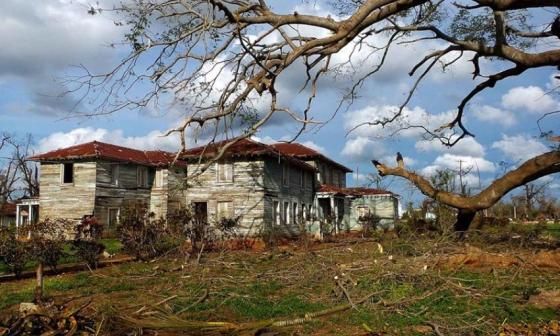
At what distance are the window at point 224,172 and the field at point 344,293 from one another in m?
14.6

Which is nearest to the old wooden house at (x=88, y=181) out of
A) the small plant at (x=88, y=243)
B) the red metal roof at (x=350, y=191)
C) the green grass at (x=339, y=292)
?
the red metal roof at (x=350, y=191)

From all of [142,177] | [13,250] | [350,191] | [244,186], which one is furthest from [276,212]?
[13,250]

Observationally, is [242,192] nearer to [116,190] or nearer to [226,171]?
[226,171]

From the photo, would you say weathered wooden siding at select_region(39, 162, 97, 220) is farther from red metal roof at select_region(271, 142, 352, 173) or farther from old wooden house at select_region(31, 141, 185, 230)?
red metal roof at select_region(271, 142, 352, 173)

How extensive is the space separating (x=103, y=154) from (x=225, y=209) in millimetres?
8251

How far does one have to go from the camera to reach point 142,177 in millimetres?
36938

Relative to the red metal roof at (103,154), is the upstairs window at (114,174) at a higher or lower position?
lower

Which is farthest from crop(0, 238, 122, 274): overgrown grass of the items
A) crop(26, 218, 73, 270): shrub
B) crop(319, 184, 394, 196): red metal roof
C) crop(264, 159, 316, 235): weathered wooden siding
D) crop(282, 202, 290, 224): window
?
crop(319, 184, 394, 196): red metal roof

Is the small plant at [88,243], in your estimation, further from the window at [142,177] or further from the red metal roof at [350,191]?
the red metal roof at [350,191]

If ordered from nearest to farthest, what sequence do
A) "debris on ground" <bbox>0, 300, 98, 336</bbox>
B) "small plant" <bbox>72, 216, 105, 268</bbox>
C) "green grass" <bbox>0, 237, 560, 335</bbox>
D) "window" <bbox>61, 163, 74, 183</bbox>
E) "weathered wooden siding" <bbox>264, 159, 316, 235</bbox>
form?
"debris on ground" <bbox>0, 300, 98, 336</bbox> < "green grass" <bbox>0, 237, 560, 335</bbox> < "small plant" <bbox>72, 216, 105, 268</bbox> < "weathered wooden siding" <bbox>264, 159, 316, 235</bbox> < "window" <bbox>61, 163, 74, 183</bbox>

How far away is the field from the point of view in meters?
8.00

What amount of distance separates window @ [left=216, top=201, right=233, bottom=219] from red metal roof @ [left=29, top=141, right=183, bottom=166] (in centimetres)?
378

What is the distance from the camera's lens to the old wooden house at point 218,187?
2994cm

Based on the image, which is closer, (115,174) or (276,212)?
(276,212)
